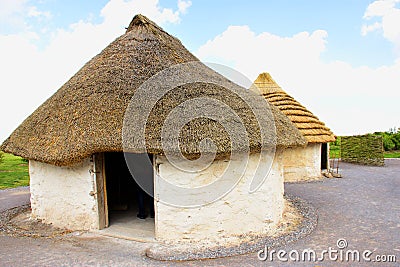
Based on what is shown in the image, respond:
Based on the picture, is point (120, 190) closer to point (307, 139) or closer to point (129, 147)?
point (129, 147)

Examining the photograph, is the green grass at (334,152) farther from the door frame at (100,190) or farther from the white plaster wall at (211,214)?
the door frame at (100,190)

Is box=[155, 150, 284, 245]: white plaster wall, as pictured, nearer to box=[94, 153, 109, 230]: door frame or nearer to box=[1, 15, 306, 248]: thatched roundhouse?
box=[1, 15, 306, 248]: thatched roundhouse

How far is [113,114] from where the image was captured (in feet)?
23.4

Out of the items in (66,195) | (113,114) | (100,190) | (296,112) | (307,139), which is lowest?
(66,195)

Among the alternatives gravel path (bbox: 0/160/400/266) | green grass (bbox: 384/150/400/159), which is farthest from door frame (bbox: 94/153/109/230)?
green grass (bbox: 384/150/400/159)

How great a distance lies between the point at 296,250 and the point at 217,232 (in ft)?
5.40

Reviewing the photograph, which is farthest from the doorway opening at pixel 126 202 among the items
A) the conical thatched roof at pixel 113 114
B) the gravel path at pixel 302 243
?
the conical thatched roof at pixel 113 114

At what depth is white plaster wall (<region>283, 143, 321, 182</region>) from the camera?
48.4 feet

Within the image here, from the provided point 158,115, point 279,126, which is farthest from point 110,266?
point 279,126

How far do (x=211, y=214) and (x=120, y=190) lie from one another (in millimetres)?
4437

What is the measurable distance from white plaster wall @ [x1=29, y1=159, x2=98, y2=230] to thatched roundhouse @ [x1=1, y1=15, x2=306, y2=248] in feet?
0.08

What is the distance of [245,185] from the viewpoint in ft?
23.8

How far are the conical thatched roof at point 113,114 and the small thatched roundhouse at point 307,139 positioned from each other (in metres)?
6.42

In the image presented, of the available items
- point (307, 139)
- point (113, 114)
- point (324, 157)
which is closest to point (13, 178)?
point (113, 114)
